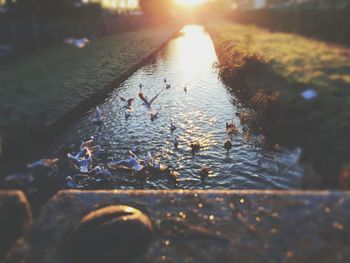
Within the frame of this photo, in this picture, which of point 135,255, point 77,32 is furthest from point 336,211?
point 77,32

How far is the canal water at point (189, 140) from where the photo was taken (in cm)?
786

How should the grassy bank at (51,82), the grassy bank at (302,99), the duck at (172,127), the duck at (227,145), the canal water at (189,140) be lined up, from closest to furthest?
1. the canal water at (189,140)
2. the grassy bank at (302,99)
3. the duck at (227,145)
4. the grassy bank at (51,82)
5. the duck at (172,127)

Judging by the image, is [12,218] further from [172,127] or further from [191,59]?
[191,59]

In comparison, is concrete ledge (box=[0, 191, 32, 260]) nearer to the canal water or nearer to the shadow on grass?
the canal water

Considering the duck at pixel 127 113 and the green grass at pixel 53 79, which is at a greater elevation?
the green grass at pixel 53 79

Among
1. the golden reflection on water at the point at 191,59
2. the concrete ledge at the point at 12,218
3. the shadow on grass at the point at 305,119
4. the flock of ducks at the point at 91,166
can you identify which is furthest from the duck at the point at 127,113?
the concrete ledge at the point at 12,218

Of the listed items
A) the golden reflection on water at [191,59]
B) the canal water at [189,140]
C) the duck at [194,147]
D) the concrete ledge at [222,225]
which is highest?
the concrete ledge at [222,225]

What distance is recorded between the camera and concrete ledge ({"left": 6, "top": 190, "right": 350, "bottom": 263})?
12.2 feet

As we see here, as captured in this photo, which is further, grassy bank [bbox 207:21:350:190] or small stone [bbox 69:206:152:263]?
grassy bank [bbox 207:21:350:190]

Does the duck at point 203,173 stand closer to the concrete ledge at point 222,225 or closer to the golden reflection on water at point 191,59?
the concrete ledge at point 222,225

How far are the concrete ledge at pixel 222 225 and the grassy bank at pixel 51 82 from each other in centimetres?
550

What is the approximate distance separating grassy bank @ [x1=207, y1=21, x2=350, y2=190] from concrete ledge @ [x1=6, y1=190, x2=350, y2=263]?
297 centimetres

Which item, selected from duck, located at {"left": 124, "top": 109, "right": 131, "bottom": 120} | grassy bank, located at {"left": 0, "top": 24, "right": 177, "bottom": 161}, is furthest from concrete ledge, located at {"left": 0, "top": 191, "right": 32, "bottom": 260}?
duck, located at {"left": 124, "top": 109, "right": 131, "bottom": 120}

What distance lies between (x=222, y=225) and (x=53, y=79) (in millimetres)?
12547
